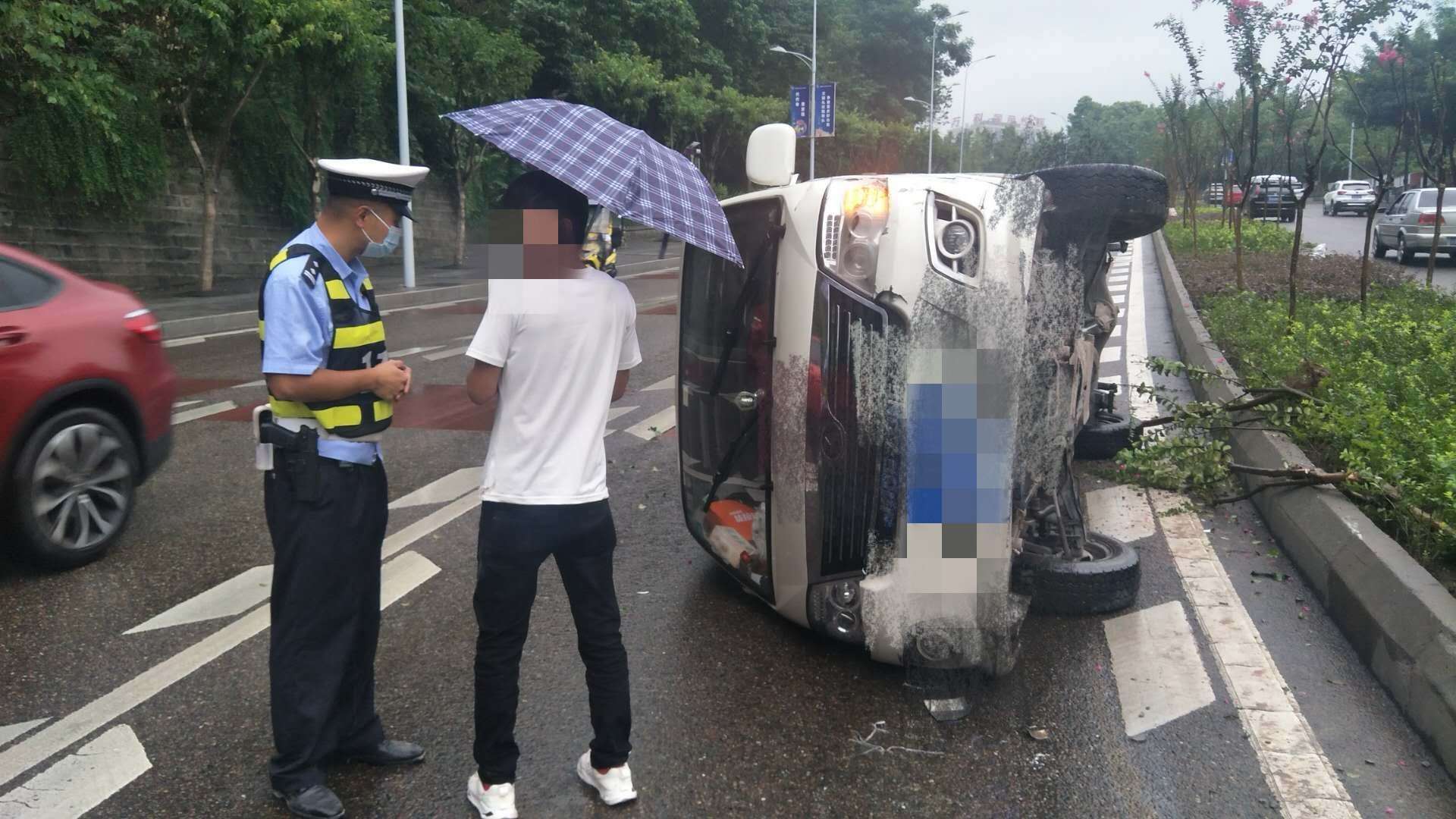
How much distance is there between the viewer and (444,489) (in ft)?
20.3

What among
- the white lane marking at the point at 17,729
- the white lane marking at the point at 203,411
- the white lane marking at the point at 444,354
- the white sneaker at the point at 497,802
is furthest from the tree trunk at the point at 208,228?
the white sneaker at the point at 497,802

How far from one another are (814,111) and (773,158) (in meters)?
37.2

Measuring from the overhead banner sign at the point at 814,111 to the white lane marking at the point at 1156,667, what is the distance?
35.6m

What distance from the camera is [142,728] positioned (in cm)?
339

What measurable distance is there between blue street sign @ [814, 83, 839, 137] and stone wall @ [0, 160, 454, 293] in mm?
21465

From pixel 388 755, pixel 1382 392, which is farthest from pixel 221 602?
pixel 1382 392

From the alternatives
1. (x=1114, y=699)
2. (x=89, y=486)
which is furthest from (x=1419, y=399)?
(x=89, y=486)

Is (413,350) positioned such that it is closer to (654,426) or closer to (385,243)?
(654,426)

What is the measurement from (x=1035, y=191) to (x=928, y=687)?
5.49 feet

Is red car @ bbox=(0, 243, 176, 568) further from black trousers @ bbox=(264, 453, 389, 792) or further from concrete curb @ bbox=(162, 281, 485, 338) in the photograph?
concrete curb @ bbox=(162, 281, 485, 338)

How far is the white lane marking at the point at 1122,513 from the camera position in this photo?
5.53m

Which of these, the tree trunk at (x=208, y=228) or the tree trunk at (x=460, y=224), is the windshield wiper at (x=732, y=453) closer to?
the tree trunk at (x=208, y=228)

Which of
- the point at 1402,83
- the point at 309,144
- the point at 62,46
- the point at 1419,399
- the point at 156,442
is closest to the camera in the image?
the point at 156,442

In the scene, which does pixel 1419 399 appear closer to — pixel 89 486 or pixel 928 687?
pixel 928 687
